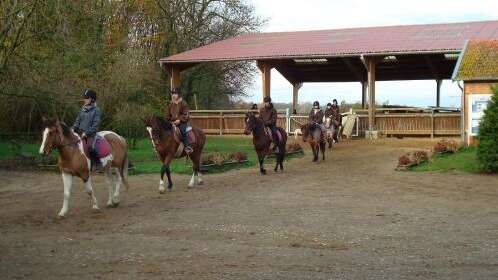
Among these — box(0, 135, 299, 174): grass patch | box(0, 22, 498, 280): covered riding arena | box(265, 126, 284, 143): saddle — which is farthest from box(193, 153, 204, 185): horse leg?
box(265, 126, 284, 143): saddle

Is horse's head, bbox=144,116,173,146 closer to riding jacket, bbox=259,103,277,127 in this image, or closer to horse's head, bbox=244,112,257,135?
horse's head, bbox=244,112,257,135

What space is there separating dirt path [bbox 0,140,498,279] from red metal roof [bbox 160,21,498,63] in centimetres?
1375

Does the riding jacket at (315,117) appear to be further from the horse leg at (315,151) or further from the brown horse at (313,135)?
the horse leg at (315,151)

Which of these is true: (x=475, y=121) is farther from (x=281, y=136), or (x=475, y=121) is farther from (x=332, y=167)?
(x=281, y=136)

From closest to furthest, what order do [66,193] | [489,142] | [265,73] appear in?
1. [66,193]
2. [489,142]
3. [265,73]

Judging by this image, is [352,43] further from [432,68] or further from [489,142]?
[489,142]

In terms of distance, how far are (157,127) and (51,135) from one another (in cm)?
353

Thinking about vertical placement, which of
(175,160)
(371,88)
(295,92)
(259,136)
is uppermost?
(295,92)

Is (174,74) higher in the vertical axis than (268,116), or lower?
higher

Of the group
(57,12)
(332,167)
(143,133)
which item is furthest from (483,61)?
(57,12)

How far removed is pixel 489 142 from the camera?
1717 centimetres

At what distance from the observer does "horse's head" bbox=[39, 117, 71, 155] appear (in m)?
11.2

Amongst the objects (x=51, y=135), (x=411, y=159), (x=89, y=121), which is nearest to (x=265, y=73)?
(x=411, y=159)

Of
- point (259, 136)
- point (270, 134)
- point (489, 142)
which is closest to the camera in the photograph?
point (489, 142)
